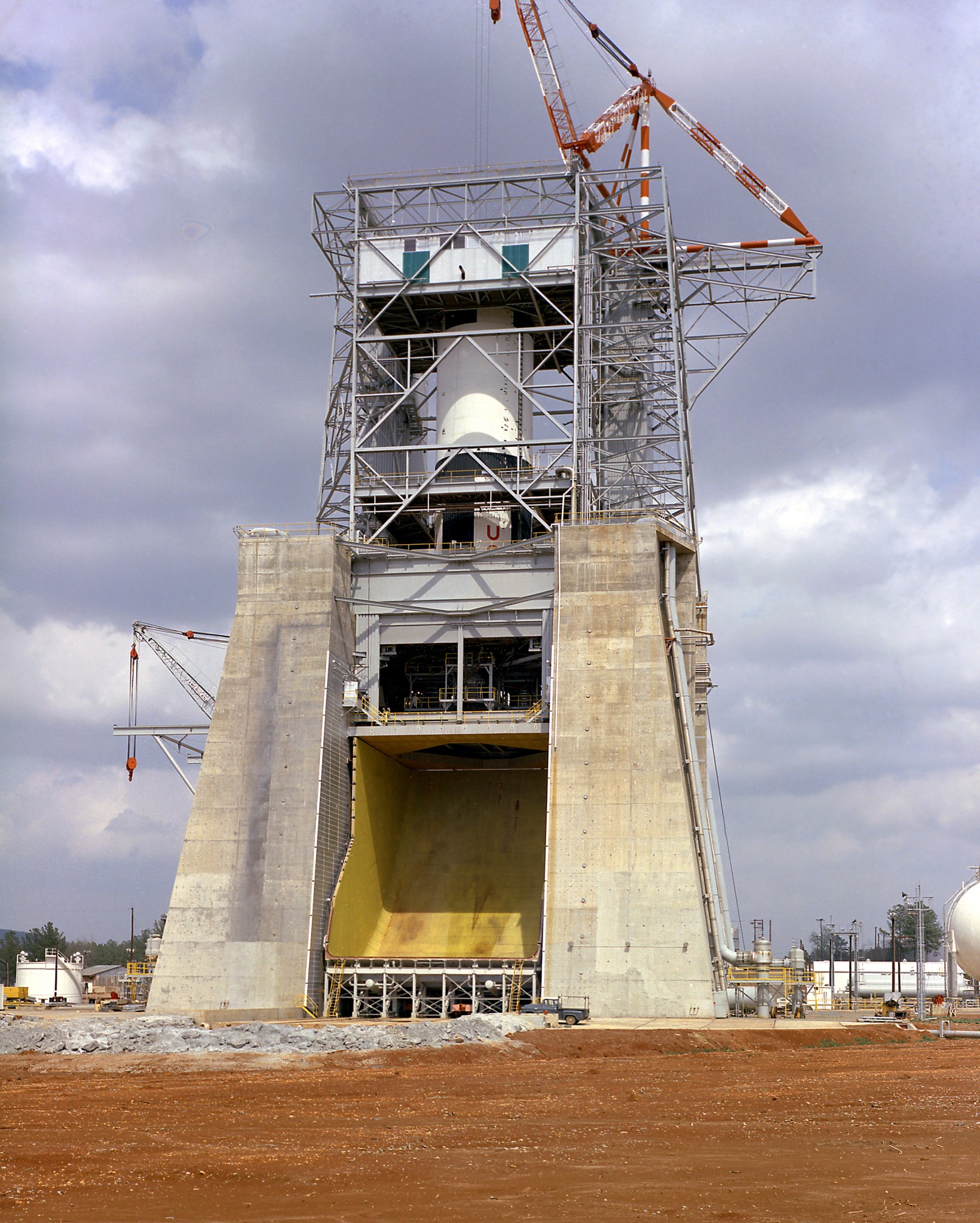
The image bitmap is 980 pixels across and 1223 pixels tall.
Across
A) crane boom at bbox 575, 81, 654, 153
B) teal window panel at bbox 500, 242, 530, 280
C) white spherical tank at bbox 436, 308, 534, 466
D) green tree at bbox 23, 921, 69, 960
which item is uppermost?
crane boom at bbox 575, 81, 654, 153

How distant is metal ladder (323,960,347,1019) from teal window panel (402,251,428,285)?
84.7 ft

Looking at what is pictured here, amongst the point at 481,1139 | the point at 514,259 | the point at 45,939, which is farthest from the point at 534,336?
the point at 45,939

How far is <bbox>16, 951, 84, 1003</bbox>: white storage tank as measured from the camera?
251 ft

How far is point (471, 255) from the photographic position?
54188 mm

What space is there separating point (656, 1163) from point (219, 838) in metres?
28.9

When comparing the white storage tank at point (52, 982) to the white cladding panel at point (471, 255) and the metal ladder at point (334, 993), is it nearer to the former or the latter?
the metal ladder at point (334, 993)

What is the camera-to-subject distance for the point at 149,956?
5238 cm

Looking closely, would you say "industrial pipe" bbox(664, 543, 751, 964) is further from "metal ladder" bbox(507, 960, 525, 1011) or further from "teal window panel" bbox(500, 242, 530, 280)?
"teal window panel" bbox(500, 242, 530, 280)

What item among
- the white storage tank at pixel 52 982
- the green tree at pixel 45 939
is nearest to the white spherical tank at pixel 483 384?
the white storage tank at pixel 52 982

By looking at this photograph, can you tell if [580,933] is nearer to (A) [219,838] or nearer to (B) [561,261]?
(A) [219,838]

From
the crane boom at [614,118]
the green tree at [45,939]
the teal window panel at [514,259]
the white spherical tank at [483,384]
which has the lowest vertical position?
the green tree at [45,939]

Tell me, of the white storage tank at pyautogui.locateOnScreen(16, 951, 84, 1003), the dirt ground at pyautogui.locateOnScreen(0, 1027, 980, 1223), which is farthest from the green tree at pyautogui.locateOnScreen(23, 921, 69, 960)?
the dirt ground at pyautogui.locateOnScreen(0, 1027, 980, 1223)

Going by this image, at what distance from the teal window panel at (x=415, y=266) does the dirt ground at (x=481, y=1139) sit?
3092cm

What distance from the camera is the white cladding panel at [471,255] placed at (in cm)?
5350
